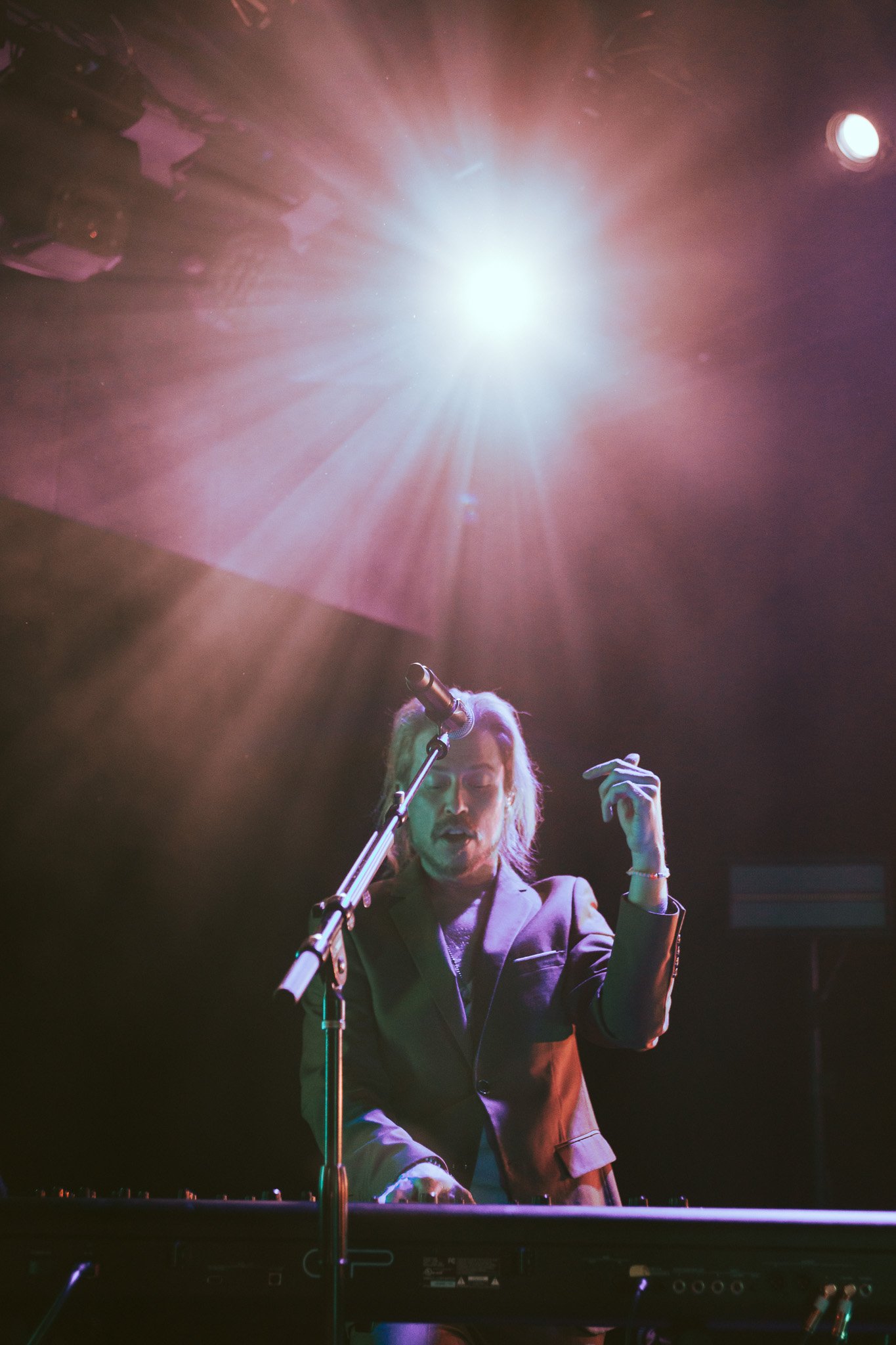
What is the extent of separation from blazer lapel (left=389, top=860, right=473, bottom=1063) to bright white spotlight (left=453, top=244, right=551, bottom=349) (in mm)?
1977

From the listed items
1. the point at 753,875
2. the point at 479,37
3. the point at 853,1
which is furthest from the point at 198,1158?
the point at 853,1

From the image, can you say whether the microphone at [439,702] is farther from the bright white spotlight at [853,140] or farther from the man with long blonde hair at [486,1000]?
the bright white spotlight at [853,140]

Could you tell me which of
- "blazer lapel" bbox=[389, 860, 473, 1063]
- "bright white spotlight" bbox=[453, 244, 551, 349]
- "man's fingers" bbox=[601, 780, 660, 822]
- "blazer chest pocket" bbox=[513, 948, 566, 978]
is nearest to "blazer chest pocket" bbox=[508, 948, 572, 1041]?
"blazer chest pocket" bbox=[513, 948, 566, 978]

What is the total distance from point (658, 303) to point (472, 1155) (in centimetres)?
278

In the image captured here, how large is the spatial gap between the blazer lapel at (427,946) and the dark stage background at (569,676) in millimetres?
1381

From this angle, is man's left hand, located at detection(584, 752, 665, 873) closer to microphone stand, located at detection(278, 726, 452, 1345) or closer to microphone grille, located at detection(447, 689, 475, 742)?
microphone grille, located at detection(447, 689, 475, 742)

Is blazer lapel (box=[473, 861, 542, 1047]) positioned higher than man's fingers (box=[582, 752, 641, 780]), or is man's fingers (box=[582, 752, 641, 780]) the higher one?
man's fingers (box=[582, 752, 641, 780])

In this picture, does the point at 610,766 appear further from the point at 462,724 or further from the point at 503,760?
the point at 503,760

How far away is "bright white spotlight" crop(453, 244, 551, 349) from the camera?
3.43m

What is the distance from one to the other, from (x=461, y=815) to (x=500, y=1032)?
0.50m

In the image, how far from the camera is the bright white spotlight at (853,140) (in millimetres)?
2957

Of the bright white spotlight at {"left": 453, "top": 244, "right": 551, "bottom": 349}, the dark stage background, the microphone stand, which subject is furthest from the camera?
the bright white spotlight at {"left": 453, "top": 244, "right": 551, "bottom": 349}

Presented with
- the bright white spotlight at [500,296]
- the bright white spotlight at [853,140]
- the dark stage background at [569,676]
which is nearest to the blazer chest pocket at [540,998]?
the dark stage background at [569,676]

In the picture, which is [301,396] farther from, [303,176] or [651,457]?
[651,457]
